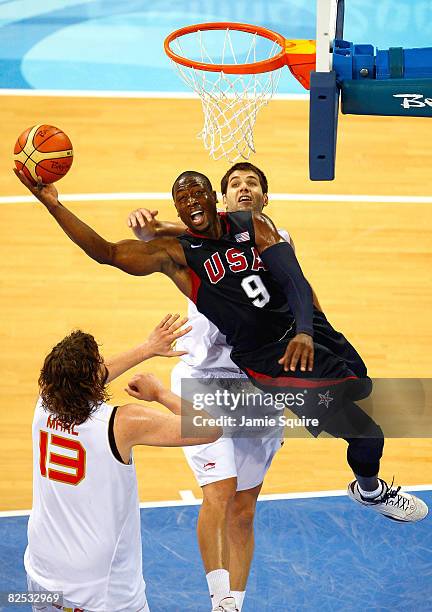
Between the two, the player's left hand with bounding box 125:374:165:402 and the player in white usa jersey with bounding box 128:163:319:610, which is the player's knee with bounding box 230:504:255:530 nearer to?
the player in white usa jersey with bounding box 128:163:319:610

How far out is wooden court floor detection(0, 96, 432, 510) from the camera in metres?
9.27

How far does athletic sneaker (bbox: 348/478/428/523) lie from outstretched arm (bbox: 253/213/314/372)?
1.14m

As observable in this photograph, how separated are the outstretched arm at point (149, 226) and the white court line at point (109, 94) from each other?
694cm

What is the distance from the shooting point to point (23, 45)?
1586cm

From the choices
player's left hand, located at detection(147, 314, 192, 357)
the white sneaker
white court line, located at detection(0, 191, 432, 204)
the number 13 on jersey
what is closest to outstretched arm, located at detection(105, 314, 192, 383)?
player's left hand, located at detection(147, 314, 192, 357)

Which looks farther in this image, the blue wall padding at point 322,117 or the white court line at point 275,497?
the white court line at point 275,497

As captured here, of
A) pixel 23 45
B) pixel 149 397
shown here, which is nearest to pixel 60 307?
pixel 149 397

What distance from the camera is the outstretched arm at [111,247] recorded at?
6988mm

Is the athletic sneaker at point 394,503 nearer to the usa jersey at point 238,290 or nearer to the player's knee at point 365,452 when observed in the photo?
the player's knee at point 365,452

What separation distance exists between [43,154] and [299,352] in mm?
1967

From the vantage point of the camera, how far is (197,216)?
290 inches

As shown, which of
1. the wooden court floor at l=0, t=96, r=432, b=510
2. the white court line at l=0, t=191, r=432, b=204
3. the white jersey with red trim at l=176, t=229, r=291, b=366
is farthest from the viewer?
the white court line at l=0, t=191, r=432, b=204
